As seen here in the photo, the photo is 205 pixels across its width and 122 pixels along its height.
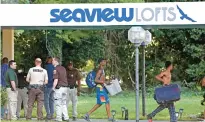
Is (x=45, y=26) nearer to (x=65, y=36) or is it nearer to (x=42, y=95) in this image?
(x=42, y=95)

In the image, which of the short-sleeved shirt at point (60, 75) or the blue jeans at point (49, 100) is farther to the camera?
the blue jeans at point (49, 100)

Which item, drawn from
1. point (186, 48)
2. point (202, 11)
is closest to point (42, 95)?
point (202, 11)

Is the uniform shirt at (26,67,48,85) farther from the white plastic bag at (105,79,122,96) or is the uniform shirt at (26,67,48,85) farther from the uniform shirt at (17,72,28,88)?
the white plastic bag at (105,79,122,96)

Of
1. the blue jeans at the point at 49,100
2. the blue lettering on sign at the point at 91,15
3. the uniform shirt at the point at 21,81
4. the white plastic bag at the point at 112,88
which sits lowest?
the blue jeans at the point at 49,100

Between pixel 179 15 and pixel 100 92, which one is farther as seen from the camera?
pixel 100 92

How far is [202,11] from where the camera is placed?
15281 millimetres

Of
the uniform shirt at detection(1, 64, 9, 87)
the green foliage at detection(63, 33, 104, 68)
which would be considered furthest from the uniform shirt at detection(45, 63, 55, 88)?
the green foliage at detection(63, 33, 104, 68)

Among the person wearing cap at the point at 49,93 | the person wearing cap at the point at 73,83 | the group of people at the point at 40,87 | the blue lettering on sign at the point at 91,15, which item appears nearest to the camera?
the blue lettering on sign at the point at 91,15

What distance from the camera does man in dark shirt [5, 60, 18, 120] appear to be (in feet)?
53.8

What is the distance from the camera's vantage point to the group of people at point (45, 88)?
52.9 feet

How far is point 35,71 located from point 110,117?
2.50 metres

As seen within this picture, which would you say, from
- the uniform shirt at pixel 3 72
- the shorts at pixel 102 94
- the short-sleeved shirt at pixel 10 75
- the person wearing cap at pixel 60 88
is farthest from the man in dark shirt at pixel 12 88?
the shorts at pixel 102 94

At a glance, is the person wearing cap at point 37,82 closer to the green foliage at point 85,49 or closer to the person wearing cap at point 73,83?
the person wearing cap at point 73,83

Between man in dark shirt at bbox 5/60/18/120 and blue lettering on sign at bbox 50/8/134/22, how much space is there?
1820 millimetres
